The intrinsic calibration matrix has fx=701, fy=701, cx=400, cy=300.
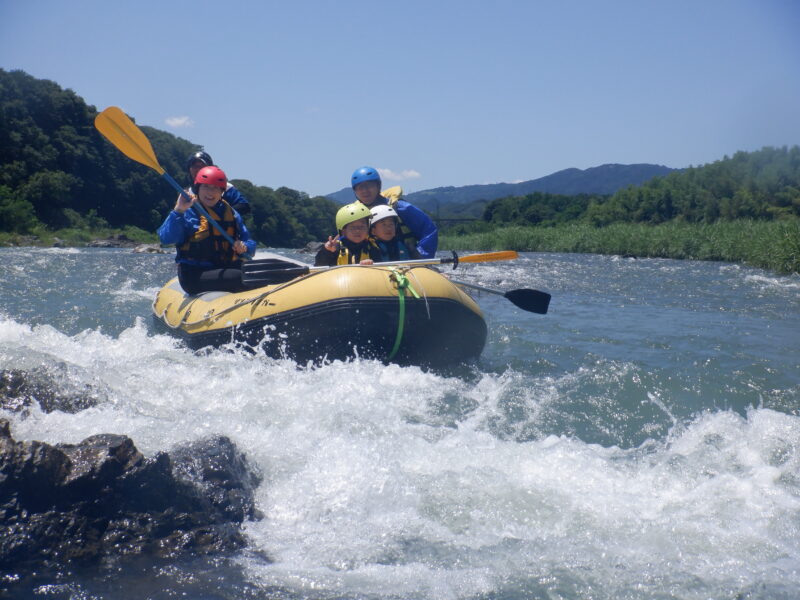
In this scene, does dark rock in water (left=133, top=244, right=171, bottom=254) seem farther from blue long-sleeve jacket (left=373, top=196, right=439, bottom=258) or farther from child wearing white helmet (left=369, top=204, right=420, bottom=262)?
child wearing white helmet (left=369, top=204, right=420, bottom=262)

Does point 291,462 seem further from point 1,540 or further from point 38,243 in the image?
point 38,243

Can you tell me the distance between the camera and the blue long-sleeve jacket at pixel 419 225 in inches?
228

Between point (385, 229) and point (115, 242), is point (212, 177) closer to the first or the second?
point (385, 229)

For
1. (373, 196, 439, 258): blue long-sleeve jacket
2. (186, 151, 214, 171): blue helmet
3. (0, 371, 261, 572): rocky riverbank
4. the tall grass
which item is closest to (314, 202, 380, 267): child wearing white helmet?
(373, 196, 439, 258): blue long-sleeve jacket

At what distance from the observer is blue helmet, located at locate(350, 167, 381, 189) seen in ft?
19.1

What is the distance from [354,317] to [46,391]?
190 centimetres

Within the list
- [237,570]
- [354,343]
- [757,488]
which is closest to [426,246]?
[354,343]

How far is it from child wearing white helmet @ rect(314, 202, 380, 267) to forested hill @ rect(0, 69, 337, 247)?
75.1 feet

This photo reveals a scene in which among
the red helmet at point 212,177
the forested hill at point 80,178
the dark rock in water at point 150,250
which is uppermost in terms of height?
the forested hill at point 80,178

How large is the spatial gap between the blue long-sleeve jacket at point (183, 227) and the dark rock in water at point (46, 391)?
1.98 meters

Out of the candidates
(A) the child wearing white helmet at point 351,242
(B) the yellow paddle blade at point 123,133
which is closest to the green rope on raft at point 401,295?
(A) the child wearing white helmet at point 351,242

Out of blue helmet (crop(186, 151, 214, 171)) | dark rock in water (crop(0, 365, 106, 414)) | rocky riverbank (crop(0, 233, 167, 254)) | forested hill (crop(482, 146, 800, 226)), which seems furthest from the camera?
forested hill (crop(482, 146, 800, 226))

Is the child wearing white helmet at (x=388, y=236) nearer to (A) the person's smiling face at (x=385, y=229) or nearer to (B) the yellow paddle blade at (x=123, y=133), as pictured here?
(A) the person's smiling face at (x=385, y=229)

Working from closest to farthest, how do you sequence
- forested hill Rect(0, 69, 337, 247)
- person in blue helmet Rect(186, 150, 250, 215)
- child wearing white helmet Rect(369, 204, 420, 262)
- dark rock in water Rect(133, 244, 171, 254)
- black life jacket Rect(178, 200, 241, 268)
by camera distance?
child wearing white helmet Rect(369, 204, 420, 262), black life jacket Rect(178, 200, 241, 268), person in blue helmet Rect(186, 150, 250, 215), dark rock in water Rect(133, 244, 171, 254), forested hill Rect(0, 69, 337, 247)
